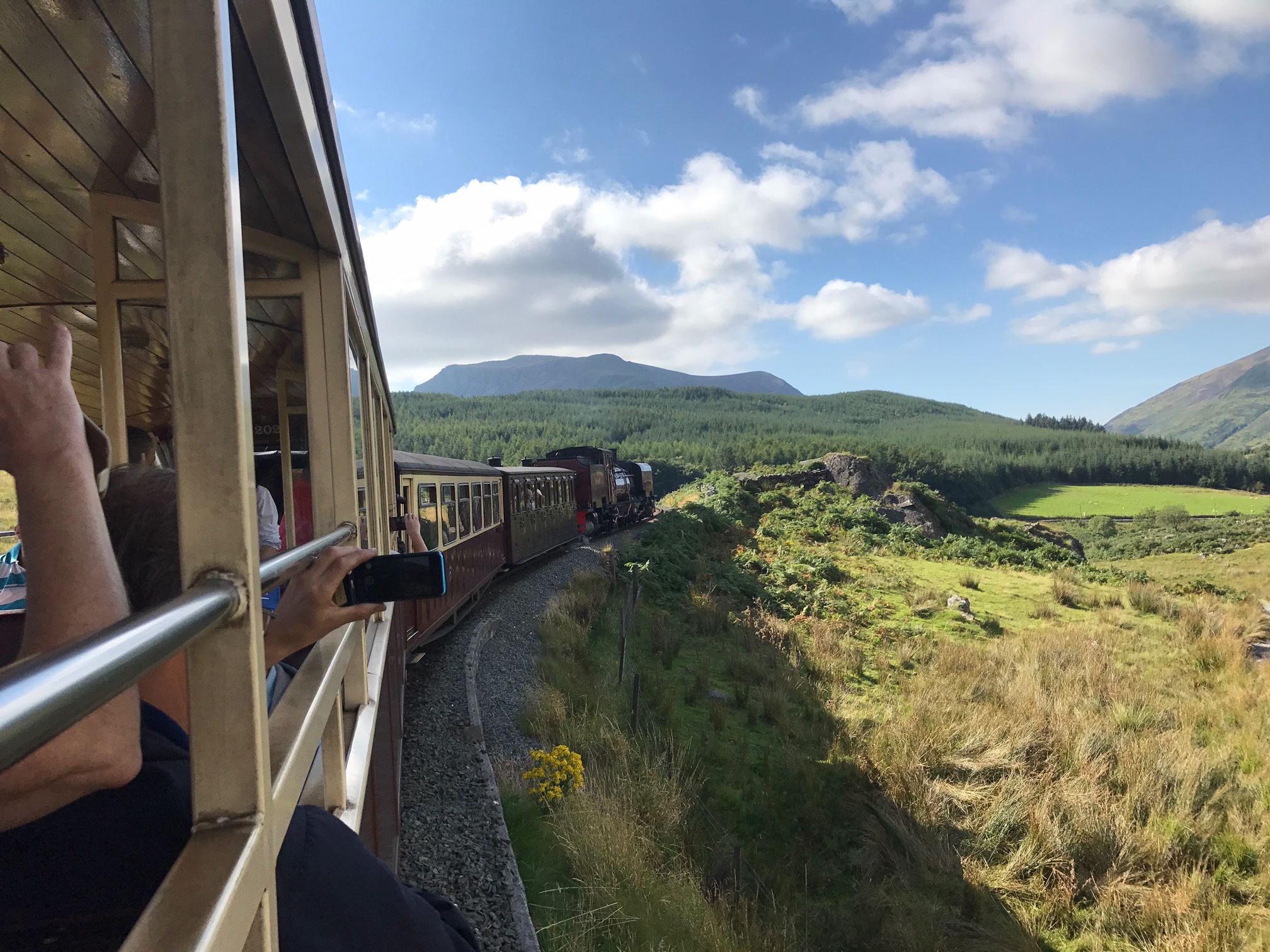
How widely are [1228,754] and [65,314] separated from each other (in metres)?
10.9

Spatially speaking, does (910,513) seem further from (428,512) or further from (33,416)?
(33,416)

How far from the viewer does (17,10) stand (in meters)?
1.29

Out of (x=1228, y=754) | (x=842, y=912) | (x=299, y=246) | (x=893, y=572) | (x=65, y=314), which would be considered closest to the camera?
(x=299, y=246)

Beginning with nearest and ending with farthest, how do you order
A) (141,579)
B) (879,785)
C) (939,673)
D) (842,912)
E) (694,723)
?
1. (141,579)
2. (842,912)
3. (879,785)
4. (694,723)
5. (939,673)

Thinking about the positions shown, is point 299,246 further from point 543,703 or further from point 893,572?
point 893,572

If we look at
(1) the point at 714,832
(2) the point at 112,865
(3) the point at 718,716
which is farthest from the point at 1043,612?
(2) the point at 112,865

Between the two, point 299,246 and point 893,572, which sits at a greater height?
point 299,246

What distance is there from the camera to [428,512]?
26.6 feet

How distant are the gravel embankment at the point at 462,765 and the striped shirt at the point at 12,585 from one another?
2.79m

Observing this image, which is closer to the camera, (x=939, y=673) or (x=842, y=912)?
(x=842, y=912)

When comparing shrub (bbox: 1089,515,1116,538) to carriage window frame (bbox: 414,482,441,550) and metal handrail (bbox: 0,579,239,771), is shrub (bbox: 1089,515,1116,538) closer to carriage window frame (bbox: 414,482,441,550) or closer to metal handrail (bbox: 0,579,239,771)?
carriage window frame (bbox: 414,482,441,550)

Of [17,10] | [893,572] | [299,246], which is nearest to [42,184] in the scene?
[299,246]

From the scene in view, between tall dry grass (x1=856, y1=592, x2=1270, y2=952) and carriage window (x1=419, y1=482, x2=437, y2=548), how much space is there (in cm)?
530

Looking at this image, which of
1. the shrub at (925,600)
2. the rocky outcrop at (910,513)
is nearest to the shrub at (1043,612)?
the shrub at (925,600)
